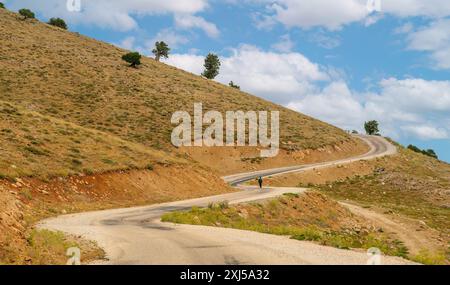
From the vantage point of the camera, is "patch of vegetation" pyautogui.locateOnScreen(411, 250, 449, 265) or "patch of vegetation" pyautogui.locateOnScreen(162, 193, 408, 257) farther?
"patch of vegetation" pyautogui.locateOnScreen(162, 193, 408, 257)

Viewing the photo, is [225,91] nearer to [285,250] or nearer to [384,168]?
[384,168]

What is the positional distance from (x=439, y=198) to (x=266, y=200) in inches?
1231

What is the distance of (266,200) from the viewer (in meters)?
33.6

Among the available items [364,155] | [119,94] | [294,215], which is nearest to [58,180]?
[294,215]

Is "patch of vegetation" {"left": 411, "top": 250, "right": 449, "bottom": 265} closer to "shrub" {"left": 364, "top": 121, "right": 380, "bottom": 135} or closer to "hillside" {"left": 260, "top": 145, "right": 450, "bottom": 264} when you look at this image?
"hillside" {"left": 260, "top": 145, "right": 450, "bottom": 264}

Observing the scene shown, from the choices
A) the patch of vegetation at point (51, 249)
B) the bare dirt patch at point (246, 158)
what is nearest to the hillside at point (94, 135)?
the patch of vegetation at point (51, 249)

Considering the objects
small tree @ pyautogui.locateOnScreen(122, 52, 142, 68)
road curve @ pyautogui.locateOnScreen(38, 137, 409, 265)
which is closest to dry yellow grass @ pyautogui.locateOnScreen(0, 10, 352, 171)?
small tree @ pyautogui.locateOnScreen(122, 52, 142, 68)

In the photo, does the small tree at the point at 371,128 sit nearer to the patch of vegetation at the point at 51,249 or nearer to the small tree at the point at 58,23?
the small tree at the point at 58,23

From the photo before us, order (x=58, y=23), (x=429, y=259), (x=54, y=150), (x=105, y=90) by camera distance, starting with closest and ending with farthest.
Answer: (x=429, y=259)
(x=54, y=150)
(x=105, y=90)
(x=58, y=23)

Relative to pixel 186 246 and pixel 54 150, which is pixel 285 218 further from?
pixel 54 150

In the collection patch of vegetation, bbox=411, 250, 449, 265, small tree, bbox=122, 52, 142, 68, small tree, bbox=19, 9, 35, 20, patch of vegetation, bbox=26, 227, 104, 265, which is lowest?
patch of vegetation, bbox=411, 250, 449, 265

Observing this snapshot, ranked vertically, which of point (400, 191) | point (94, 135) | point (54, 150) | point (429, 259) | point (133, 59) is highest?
point (133, 59)

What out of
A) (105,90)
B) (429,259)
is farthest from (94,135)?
(429,259)
